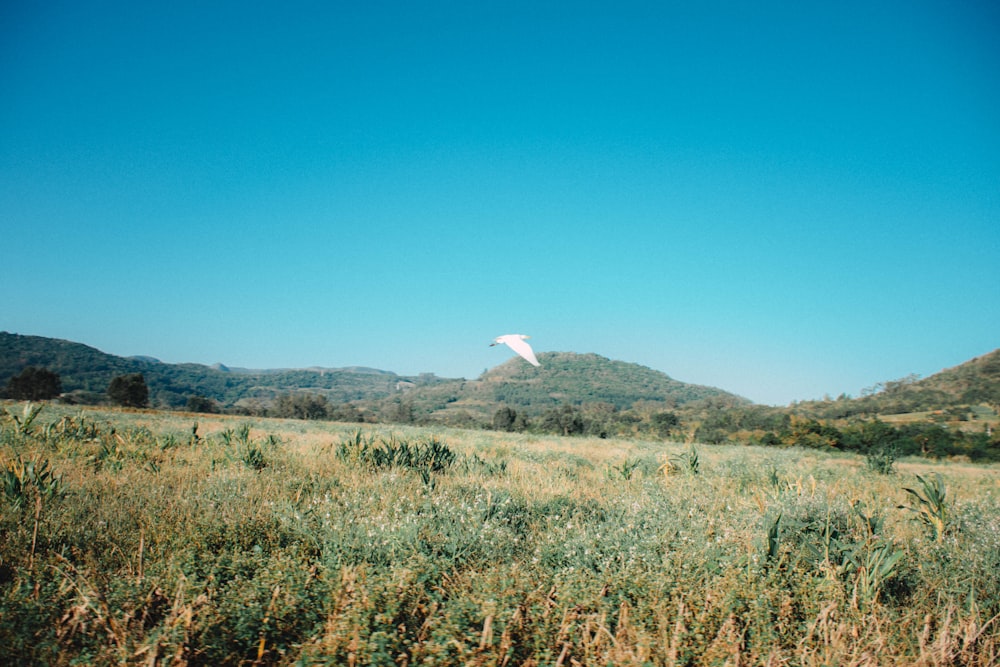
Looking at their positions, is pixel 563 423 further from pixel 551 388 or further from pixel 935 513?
pixel 551 388

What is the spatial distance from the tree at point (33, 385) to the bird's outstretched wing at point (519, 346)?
104 meters

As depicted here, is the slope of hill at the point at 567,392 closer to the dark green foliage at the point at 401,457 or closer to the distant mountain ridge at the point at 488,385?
the distant mountain ridge at the point at 488,385

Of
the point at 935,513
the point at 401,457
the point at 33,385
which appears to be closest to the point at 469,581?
the point at 401,457

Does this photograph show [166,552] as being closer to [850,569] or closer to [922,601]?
[850,569]

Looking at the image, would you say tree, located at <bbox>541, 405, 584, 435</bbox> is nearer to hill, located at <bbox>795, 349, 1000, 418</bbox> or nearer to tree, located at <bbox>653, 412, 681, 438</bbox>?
tree, located at <bbox>653, 412, 681, 438</bbox>

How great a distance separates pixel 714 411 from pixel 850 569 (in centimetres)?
10320

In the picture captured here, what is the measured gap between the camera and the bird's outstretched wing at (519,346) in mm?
5441

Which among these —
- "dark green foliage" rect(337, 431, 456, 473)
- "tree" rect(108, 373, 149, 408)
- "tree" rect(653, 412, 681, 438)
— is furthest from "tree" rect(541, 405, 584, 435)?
"tree" rect(108, 373, 149, 408)

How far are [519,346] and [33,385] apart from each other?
4297 inches

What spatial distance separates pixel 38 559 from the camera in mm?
3670

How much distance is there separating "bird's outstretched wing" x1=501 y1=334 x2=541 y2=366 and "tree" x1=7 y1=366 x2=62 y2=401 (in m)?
104

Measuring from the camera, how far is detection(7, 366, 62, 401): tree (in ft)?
243

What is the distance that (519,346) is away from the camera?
18.7 ft

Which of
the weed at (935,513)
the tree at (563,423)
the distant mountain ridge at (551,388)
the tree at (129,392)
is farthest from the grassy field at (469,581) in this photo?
the tree at (129,392)
